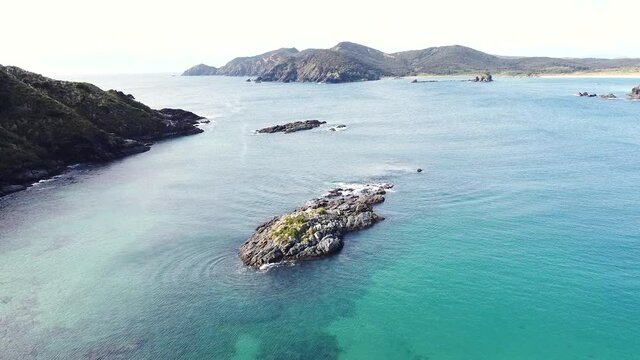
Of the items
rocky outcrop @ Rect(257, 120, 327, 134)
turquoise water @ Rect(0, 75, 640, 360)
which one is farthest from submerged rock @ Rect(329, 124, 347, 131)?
turquoise water @ Rect(0, 75, 640, 360)

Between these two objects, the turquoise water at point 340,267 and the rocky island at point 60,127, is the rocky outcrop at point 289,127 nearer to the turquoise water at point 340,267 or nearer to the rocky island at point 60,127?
the rocky island at point 60,127

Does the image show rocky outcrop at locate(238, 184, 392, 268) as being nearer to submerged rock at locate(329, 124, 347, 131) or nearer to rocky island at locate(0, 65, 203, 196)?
rocky island at locate(0, 65, 203, 196)

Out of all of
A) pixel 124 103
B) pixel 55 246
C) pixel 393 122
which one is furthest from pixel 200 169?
pixel 393 122

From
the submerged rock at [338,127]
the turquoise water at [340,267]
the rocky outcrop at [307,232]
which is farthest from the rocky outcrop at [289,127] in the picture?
the rocky outcrop at [307,232]

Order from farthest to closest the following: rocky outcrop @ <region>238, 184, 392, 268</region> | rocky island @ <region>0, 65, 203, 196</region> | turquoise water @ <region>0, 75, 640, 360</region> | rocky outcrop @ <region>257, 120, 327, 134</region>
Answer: rocky outcrop @ <region>257, 120, 327, 134</region>
rocky island @ <region>0, 65, 203, 196</region>
rocky outcrop @ <region>238, 184, 392, 268</region>
turquoise water @ <region>0, 75, 640, 360</region>

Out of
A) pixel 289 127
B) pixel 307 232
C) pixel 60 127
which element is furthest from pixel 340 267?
pixel 289 127

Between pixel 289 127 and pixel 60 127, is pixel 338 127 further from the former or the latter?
pixel 60 127

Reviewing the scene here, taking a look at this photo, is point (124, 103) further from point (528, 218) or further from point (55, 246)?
point (528, 218)
